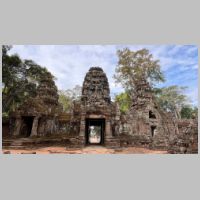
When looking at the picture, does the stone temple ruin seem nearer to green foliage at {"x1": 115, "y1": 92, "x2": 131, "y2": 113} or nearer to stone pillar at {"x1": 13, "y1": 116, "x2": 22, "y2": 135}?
stone pillar at {"x1": 13, "y1": 116, "x2": 22, "y2": 135}

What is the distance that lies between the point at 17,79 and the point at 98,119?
26.8 ft

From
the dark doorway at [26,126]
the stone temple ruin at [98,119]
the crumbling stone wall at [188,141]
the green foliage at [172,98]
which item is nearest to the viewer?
the crumbling stone wall at [188,141]

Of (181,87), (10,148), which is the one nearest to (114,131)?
(10,148)

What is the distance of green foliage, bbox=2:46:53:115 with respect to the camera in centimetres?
1640

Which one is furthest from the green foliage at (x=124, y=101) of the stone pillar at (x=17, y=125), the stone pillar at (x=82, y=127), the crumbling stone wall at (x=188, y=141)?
the crumbling stone wall at (x=188, y=141)

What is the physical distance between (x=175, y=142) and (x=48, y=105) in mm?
13793

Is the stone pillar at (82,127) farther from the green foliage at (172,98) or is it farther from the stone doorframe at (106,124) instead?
the green foliage at (172,98)

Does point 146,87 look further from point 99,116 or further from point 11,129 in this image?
point 11,129

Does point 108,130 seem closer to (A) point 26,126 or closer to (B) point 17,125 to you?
(B) point 17,125

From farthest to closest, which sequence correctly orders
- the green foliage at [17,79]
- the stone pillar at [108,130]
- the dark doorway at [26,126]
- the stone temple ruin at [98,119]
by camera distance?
the dark doorway at [26,126]
the stone temple ruin at [98,119]
the stone pillar at [108,130]
the green foliage at [17,79]

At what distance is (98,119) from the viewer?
60.1 ft

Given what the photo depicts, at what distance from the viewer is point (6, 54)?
52.4 ft

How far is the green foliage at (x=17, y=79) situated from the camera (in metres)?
16.4

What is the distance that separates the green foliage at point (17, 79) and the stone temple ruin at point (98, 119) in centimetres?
92
